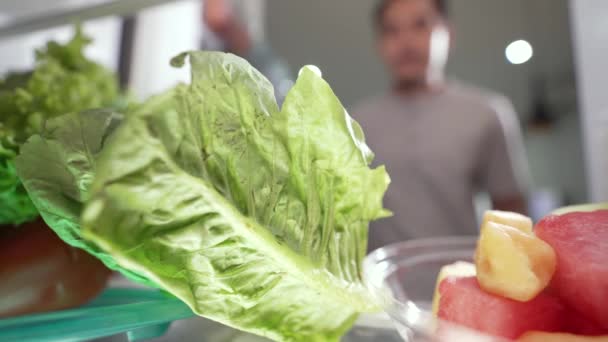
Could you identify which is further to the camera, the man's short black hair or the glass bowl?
the man's short black hair

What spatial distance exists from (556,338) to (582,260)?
43 mm

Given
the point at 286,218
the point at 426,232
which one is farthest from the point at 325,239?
the point at 426,232

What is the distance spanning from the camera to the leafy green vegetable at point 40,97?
352 mm

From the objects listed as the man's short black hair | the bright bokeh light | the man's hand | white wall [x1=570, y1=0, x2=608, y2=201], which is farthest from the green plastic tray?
the bright bokeh light

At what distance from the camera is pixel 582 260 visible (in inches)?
9.0

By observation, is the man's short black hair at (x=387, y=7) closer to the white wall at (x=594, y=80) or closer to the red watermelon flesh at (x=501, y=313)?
the white wall at (x=594, y=80)

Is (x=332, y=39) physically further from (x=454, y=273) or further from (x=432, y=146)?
(x=454, y=273)

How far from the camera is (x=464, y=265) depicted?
31cm

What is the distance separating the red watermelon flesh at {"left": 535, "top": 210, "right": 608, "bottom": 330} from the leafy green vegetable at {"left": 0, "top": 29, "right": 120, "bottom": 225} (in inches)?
12.9

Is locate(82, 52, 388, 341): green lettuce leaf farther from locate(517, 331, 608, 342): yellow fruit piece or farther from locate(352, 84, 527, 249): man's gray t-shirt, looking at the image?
locate(352, 84, 527, 249): man's gray t-shirt

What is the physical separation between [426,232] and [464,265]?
3.36ft

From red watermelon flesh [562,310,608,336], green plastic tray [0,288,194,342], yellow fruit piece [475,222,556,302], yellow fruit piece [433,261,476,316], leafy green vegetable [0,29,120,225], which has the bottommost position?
green plastic tray [0,288,194,342]

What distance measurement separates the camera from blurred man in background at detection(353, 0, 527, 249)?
4.38 ft

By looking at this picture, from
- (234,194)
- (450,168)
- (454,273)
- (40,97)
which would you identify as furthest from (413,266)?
(450,168)
